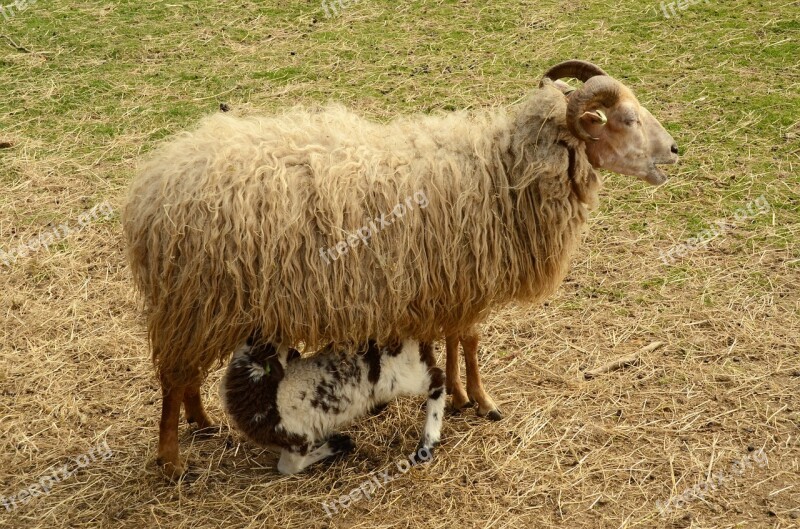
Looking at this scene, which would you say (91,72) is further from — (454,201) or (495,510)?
(495,510)

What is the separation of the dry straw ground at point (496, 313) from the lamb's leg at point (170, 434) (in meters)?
0.10

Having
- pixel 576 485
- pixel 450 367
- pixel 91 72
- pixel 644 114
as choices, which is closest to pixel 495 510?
pixel 576 485

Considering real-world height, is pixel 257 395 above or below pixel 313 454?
above

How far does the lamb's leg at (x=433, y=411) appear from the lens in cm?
471

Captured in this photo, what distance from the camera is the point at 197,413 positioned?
4.96 m

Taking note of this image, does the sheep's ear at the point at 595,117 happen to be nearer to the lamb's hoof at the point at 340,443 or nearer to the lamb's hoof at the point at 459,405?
the lamb's hoof at the point at 459,405
